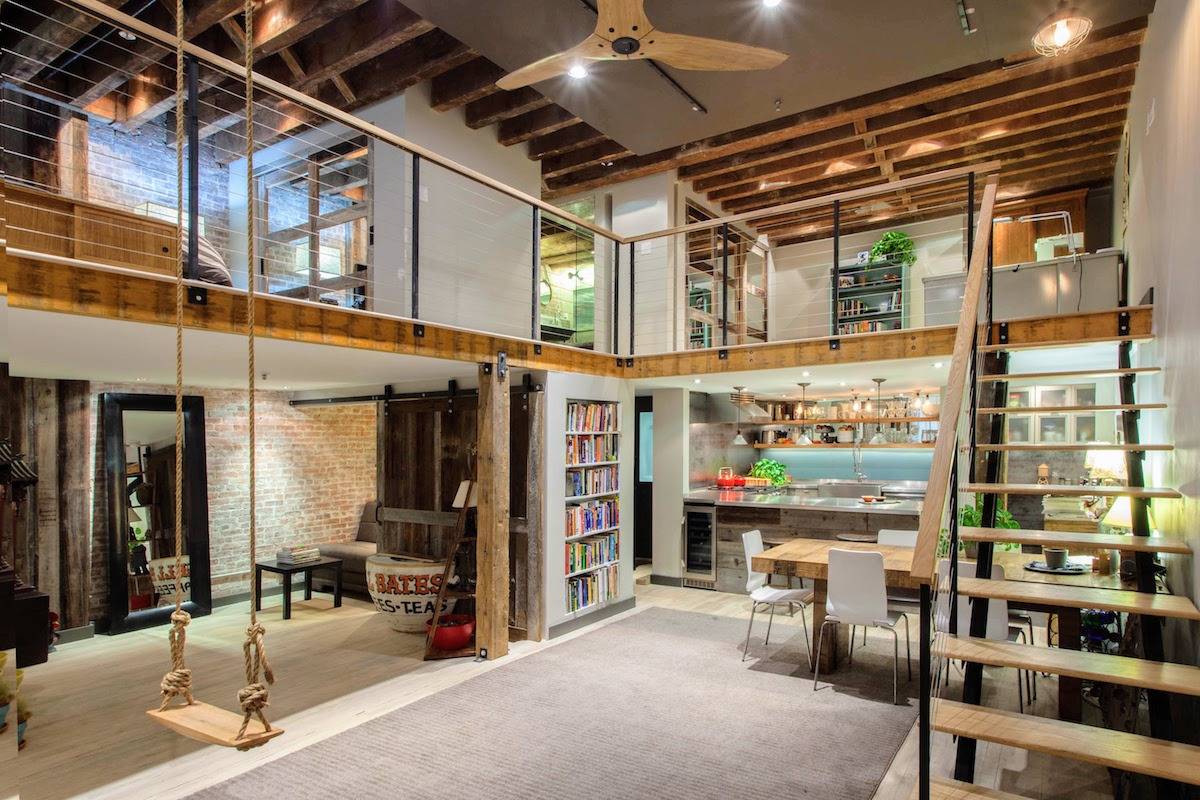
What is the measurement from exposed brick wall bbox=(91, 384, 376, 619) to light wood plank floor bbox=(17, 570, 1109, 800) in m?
0.65

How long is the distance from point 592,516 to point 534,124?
12.5ft

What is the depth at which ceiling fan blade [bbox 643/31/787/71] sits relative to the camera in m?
3.45

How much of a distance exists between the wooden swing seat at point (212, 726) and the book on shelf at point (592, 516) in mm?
3691

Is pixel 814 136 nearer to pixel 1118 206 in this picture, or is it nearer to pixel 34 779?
pixel 1118 206

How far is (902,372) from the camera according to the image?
631 cm

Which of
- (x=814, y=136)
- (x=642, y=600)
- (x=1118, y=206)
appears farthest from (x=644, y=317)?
(x=1118, y=206)

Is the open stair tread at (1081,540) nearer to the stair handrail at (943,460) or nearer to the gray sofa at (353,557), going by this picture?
the stair handrail at (943,460)

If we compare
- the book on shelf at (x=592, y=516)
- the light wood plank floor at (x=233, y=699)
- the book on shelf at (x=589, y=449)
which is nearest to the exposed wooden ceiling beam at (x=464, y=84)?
the book on shelf at (x=589, y=449)

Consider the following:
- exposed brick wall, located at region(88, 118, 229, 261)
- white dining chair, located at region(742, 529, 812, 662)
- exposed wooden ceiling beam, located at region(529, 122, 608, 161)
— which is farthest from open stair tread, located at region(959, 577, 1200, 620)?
exposed brick wall, located at region(88, 118, 229, 261)

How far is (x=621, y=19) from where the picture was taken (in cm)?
324

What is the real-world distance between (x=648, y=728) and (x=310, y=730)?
1.90 meters

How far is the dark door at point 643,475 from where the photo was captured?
8547mm

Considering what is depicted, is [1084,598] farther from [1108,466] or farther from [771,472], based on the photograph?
[771,472]

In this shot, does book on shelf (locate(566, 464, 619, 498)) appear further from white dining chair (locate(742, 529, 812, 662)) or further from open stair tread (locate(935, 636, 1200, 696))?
open stair tread (locate(935, 636, 1200, 696))
